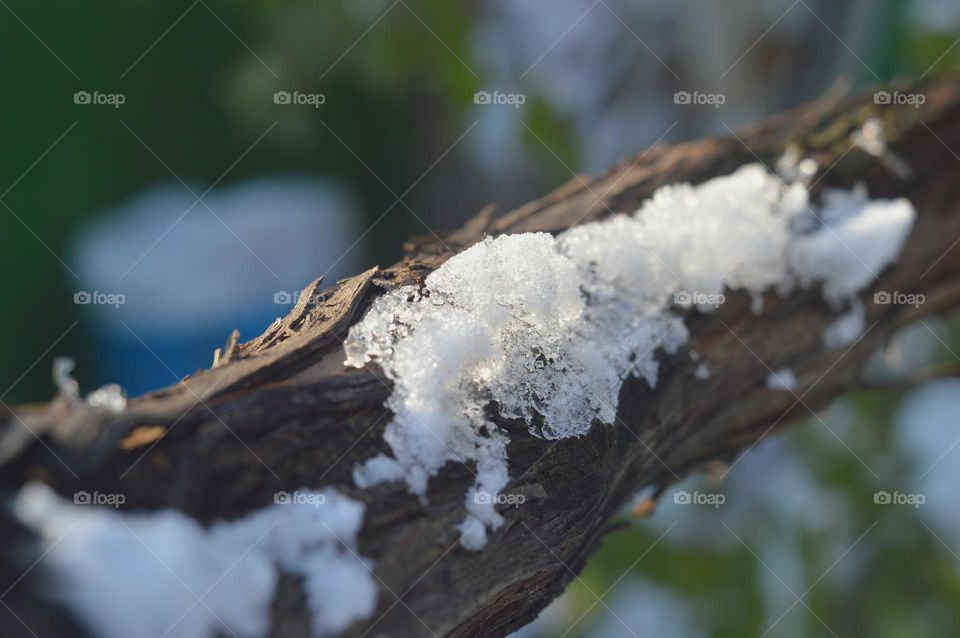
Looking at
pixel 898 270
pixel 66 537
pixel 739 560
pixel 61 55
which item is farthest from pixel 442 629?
pixel 61 55

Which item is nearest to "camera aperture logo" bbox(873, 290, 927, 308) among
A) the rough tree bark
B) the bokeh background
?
the rough tree bark

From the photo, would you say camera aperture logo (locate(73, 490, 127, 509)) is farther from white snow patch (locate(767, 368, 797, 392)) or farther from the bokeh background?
the bokeh background

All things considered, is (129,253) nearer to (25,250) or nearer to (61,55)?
(25,250)

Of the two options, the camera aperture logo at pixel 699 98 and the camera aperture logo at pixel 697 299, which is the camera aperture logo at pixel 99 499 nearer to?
the camera aperture logo at pixel 697 299

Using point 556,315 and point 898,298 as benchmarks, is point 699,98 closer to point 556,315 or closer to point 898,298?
point 898,298

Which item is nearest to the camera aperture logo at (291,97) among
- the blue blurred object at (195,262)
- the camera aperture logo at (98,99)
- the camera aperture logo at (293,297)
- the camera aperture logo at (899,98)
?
the blue blurred object at (195,262)

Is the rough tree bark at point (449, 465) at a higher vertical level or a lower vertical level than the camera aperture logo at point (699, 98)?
lower
